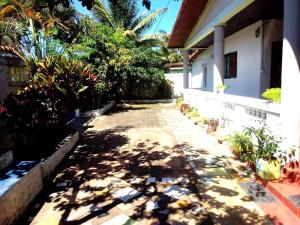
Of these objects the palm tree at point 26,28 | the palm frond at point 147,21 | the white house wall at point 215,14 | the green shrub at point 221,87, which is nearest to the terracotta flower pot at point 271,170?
the white house wall at point 215,14

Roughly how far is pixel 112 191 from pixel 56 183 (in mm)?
1268

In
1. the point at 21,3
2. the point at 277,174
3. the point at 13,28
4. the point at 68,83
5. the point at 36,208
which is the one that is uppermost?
the point at 21,3

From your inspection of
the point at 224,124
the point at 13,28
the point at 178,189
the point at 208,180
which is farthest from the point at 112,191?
the point at 13,28

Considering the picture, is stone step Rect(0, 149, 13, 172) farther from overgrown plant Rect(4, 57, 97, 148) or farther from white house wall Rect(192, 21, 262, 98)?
white house wall Rect(192, 21, 262, 98)

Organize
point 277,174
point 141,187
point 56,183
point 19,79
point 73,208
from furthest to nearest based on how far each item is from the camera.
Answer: point 19,79 < point 56,183 < point 141,187 < point 277,174 < point 73,208

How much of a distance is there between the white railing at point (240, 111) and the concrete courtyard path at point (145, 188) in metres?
0.89

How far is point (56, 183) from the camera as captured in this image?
5.53m

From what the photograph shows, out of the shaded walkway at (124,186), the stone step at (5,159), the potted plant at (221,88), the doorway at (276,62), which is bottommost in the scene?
the shaded walkway at (124,186)

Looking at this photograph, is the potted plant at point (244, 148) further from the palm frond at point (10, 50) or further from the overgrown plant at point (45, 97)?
the palm frond at point (10, 50)

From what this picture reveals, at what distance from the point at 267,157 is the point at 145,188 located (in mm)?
2253

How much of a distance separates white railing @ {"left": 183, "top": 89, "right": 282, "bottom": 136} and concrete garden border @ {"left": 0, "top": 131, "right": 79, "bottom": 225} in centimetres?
437

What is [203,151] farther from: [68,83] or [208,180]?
[68,83]

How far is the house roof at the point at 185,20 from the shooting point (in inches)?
419

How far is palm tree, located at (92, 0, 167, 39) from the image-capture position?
2122 centimetres
